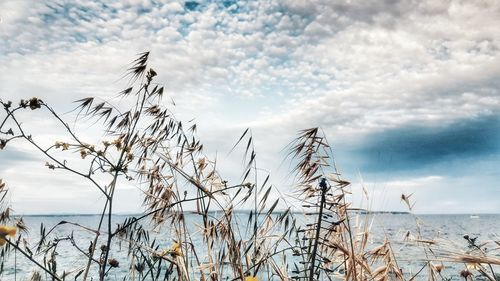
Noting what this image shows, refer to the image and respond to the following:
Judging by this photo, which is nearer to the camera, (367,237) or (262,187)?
(262,187)

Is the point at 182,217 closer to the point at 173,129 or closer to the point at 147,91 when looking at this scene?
the point at 173,129

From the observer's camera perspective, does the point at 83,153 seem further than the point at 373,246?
No

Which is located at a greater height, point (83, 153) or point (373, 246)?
point (83, 153)

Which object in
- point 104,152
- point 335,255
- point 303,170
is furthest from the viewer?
point 335,255

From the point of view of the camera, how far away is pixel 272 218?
2.88 metres

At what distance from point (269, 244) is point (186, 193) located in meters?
0.74

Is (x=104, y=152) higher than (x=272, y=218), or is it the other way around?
(x=104, y=152)

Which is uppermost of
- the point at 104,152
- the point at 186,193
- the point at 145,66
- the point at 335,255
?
the point at 145,66

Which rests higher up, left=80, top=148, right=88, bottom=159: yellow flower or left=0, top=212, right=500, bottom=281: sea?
left=80, top=148, right=88, bottom=159: yellow flower

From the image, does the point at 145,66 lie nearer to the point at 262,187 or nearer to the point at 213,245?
the point at 262,187

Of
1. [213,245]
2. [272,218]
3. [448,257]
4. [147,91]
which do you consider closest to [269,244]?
[272,218]

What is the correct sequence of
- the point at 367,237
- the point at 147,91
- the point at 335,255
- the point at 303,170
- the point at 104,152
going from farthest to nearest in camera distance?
the point at 335,255
the point at 367,237
the point at 303,170
the point at 147,91
the point at 104,152

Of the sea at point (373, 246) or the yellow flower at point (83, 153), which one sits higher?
the yellow flower at point (83, 153)

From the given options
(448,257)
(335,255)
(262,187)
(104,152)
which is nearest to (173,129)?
(104,152)
